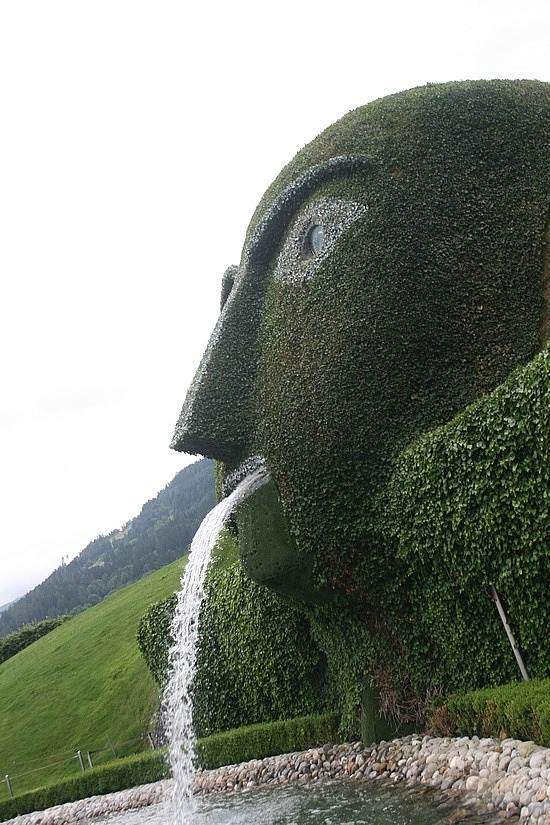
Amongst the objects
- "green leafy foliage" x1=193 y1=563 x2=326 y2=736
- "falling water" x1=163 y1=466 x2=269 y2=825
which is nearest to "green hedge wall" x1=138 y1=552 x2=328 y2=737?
"green leafy foliage" x1=193 y1=563 x2=326 y2=736

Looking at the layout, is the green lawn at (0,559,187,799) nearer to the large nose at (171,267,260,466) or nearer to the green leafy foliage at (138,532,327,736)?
the green leafy foliage at (138,532,327,736)

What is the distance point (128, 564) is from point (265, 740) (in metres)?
91.8

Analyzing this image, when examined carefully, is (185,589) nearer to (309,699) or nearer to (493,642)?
(309,699)

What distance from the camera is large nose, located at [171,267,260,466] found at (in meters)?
9.22

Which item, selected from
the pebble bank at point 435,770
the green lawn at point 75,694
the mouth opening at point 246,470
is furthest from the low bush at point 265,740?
the green lawn at point 75,694

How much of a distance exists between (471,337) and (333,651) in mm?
4769

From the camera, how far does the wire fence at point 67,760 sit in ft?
58.2

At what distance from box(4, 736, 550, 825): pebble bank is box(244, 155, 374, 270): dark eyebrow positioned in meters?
6.60

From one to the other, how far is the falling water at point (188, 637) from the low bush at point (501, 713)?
139 inches

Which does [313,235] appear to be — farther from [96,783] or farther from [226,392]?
[96,783]

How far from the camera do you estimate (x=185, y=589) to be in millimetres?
10680

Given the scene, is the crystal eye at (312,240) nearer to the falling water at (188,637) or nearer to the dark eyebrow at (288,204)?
the dark eyebrow at (288,204)

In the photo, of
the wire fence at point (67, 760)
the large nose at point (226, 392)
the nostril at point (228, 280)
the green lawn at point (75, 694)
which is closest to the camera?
the large nose at point (226, 392)

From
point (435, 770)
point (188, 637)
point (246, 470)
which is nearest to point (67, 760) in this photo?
point (188, 637)
